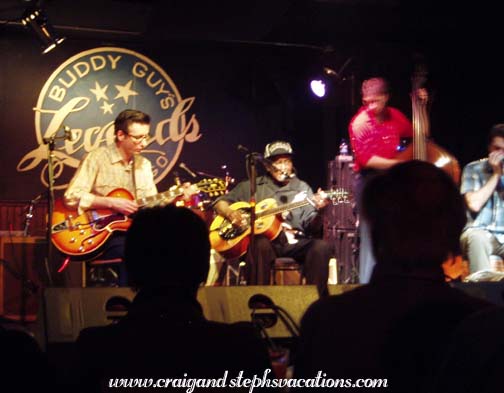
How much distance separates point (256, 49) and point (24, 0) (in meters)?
2.95

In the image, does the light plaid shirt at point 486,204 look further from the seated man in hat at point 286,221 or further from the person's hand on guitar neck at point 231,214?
the person's hand on guitar neck at point 231,214

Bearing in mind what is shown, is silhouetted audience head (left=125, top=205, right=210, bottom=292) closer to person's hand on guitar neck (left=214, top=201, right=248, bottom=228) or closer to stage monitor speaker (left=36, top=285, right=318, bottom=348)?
stage monitor speaker (left=36, top=285, right=318, bottom=348)

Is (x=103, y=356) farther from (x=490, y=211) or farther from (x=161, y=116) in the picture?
(x=161, y=116)

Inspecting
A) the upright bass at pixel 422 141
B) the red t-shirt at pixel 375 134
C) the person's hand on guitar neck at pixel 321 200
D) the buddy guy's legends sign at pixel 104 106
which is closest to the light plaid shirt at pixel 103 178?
the person's hand on guitar neck at pixel 321 200

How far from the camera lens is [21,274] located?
6.42m

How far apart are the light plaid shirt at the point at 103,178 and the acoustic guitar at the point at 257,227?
0.73m

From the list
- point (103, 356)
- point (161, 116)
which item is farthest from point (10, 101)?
point (103, 356)

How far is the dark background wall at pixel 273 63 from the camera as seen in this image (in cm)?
780

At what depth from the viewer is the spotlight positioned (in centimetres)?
685

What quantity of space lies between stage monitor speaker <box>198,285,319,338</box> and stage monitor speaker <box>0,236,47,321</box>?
345cm

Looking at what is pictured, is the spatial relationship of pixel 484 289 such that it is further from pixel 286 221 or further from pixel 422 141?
pixel 286 221

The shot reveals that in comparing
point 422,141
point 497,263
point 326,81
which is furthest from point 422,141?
point 326,81

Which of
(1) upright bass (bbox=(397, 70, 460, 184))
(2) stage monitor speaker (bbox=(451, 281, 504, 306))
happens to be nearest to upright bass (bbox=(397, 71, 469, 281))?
(1) upright bass (bbox=(397, 70, 460, 184))

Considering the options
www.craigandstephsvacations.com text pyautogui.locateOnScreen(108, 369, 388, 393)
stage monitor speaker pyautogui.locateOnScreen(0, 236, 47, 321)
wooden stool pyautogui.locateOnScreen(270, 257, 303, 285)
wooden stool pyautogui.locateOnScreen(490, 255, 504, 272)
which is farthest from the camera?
stage monitor speaker pyautogui.locateOnScreen(0, 236, 47, 321)
